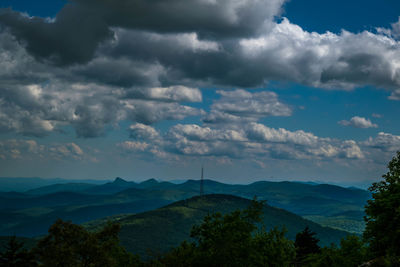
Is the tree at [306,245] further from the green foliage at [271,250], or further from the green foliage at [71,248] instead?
the green foliage at [71,248]

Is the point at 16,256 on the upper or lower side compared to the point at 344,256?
upper

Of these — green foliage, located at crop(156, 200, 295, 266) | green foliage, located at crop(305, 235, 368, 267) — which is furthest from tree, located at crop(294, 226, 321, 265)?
green foliage, located at crop(156, 200, 295, 266)

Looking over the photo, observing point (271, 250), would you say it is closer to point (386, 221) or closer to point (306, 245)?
point (386, 221)

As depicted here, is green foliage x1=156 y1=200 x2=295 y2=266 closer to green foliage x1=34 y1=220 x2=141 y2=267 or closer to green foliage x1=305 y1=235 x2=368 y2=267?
green foliage x1=305 y1=235 x2=368 y2=267

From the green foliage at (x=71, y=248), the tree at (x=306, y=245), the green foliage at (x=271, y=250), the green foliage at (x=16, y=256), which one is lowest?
the tree at (x=306, y=245)

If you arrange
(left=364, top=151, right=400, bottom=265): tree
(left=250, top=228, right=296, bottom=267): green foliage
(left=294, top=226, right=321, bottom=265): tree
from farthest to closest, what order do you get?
(left=294, top=226, right=321, bottom=265): tree < (left=250, top=228, right=296, bottom=267): green foliage < (left=364, top=151, right=400, bottom=265): tree

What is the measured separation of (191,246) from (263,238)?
1443cm

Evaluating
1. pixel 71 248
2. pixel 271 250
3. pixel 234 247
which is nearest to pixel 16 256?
pixel 71 248

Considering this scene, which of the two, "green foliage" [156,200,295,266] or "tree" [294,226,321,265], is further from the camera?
"tree" [294,226,321,265]

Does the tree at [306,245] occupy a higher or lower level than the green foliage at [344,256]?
lower

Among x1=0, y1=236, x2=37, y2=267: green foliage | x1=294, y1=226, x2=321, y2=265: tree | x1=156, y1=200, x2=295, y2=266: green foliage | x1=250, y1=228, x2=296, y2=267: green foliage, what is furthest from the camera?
x1=294, y1=226, x2=321, y2=265: tree

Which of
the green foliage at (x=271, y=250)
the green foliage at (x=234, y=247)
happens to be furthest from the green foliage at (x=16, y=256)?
the green foliage at (x=271, y=250)

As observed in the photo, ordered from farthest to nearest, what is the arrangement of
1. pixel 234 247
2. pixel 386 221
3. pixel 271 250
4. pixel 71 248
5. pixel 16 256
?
pixel 271 250
pixel 16 256
pixel 234 247
pixel 386 221
pixel 71 248

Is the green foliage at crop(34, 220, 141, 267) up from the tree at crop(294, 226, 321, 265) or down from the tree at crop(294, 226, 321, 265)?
up
